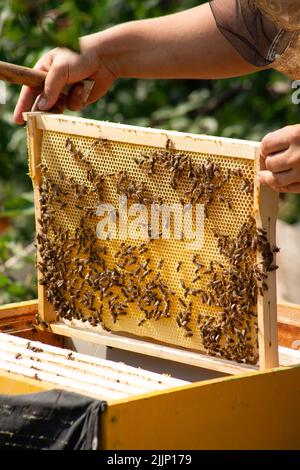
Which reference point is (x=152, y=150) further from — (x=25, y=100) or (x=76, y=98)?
(x=25, y=100)

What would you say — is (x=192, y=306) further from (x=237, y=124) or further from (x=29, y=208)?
(x=237, y=124)

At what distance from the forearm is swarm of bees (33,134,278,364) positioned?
51 cm

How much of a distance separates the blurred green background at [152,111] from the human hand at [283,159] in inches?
118

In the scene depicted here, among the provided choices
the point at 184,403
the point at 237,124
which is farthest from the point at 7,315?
the point at 237,124

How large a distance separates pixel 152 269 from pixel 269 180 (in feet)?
2.25

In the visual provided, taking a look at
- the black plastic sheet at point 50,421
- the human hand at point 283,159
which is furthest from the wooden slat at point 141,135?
the black plastic sheet at point 50,421

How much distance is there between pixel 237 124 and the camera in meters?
6.23

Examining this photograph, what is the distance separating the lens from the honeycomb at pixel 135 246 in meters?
2.58

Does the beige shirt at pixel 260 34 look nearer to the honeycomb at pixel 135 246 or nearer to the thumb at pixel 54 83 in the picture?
the honeycomb at pixel 135 246

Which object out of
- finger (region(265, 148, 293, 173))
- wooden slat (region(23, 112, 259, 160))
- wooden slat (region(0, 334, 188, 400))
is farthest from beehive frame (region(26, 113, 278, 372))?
wooden slat (region(0, 334, 188, 400))

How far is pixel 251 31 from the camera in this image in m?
2.41

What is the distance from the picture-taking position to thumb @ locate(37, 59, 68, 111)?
305 cm

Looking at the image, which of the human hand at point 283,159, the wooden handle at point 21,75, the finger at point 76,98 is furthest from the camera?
the finger at point 76,98

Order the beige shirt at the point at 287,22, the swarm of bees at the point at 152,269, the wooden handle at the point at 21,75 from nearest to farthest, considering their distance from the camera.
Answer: the beige shirt at the point at 287,22 → the swarm of bees at the point at 152,269 → the wooden handle at the point at 21,75
